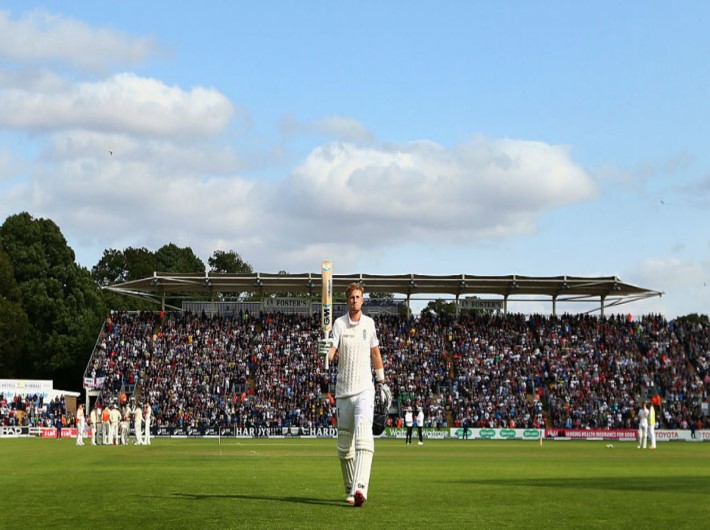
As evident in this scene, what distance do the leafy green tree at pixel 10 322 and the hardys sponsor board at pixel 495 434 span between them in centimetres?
4580

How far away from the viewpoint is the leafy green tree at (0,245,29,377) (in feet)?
295

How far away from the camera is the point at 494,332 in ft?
246

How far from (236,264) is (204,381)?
83647 mm

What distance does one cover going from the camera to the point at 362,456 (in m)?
13.2

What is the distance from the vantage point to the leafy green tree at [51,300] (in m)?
94.6

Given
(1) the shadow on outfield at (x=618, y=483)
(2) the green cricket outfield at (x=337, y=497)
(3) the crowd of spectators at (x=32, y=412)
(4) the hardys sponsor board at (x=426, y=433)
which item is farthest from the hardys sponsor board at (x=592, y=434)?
(1) the shadow on outfield at (x=618, y=483)

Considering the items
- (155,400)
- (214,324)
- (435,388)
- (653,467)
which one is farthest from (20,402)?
(653,467)

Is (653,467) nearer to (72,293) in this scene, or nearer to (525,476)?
(525,476)

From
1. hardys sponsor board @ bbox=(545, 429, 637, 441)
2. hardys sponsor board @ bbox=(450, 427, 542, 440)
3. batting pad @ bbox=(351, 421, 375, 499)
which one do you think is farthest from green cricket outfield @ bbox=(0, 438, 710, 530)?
hardys sponsor board @ bbox=(545, 429, 637, 441)

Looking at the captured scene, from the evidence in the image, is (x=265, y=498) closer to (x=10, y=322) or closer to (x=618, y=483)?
(x=618, y=483)

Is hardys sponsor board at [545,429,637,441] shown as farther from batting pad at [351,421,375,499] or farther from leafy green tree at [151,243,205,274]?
leafy green tree at [151,243,205,274]

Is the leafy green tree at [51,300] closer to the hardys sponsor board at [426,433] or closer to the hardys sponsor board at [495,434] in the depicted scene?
the hardys sponsor board at [426,433]

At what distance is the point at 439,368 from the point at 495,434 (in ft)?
28.7

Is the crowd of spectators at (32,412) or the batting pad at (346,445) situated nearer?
the batting pad at (346,445)
